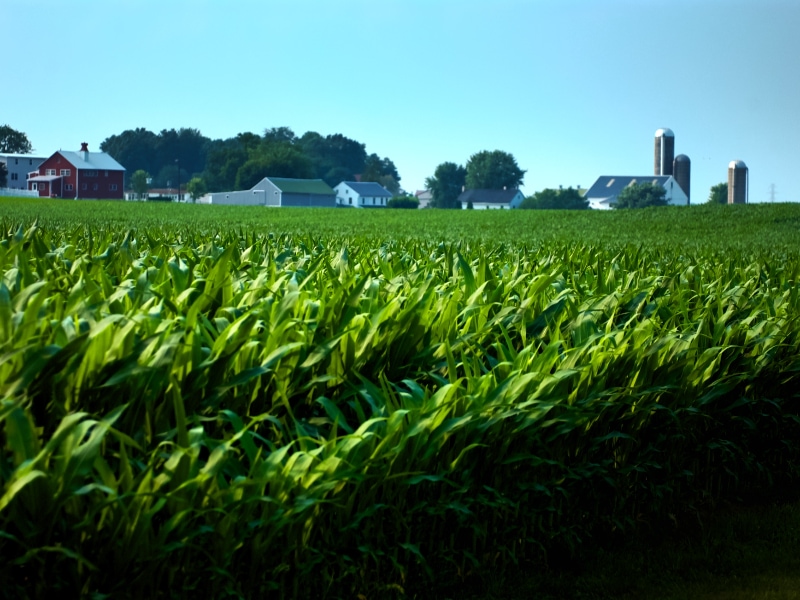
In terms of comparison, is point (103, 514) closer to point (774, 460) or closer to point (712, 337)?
point (712, 337)

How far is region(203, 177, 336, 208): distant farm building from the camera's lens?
98.6 metres

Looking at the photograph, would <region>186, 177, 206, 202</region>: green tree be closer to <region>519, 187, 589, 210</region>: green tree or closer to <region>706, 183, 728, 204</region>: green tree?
<region>519, 187, 589, 210</region>: green tree

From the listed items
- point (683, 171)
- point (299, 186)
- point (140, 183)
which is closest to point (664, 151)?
point (683, 171)

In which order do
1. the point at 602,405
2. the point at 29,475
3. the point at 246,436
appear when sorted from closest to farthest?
1. the point at 29,475
2. the point at 246,436
3. the point at 602,405

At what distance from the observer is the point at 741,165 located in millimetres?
98625

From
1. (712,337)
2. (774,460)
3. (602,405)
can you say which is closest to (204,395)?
(602,405)

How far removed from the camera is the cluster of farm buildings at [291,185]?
99438 millimetres

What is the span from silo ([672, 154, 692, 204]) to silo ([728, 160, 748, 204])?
30.8 feet

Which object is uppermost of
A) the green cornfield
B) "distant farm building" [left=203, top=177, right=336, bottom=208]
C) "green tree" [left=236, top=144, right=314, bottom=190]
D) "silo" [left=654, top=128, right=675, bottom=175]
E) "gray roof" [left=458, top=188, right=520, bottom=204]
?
"silo" [left=654, top=128, right=675, bottom=175]

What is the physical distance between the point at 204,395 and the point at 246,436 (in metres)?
0.46

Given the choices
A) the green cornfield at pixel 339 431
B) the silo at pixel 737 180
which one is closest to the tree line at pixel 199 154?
the silo at pixel 737 180

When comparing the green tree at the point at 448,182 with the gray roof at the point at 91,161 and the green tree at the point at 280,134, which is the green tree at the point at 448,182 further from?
the gray roof at the point at 91,161

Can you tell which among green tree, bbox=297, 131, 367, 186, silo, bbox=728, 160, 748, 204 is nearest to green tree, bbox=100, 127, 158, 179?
green tree, bbox=297, 131, 367, 186

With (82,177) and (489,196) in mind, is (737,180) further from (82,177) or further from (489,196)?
(82,177)
